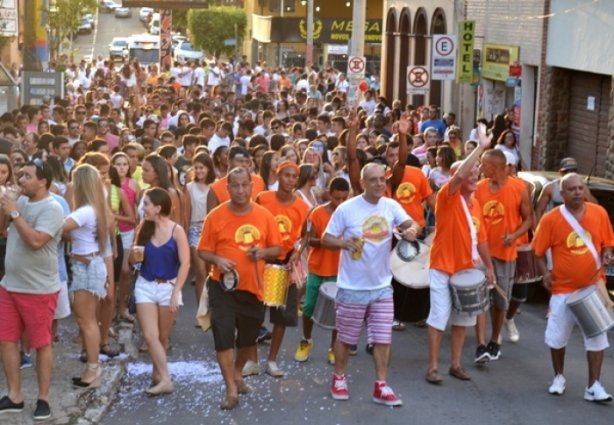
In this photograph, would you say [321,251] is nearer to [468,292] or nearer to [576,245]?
[468,292]

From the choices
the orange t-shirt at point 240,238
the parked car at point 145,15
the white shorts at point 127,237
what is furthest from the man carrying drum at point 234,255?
the parked car at point 145,15

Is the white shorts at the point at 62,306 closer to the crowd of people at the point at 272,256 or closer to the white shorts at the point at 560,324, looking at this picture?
the crowd of people at the point at 272,256

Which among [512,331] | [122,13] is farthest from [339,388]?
[122,13]

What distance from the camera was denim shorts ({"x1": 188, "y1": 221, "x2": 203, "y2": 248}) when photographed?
44.2 ft

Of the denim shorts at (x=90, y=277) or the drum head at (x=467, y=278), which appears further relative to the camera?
the drum head at (x=467, y=278)

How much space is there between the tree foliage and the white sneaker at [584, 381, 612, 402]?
6234 cm

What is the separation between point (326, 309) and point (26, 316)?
2.63 metres

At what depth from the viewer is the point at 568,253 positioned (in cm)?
1046

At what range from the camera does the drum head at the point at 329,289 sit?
430 inches

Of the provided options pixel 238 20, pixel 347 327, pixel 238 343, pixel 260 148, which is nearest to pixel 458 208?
pixel 347 327

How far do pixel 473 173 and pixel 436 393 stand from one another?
182 centimetres

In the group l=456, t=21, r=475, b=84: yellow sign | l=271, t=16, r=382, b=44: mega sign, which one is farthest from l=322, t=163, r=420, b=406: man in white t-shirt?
l=271, t=16, r=382, b=44: mega sign

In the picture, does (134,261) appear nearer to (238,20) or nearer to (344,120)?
(344,120)

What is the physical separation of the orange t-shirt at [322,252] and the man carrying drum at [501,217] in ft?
5.02
